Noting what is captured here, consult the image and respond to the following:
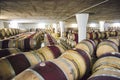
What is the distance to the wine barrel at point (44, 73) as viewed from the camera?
2600 mm

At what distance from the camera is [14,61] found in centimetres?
364

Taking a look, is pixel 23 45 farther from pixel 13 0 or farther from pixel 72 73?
pixel 72 73

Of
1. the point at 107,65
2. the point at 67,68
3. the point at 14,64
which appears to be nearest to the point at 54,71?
the point at 67,68

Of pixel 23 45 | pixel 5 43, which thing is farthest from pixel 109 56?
pixel 5 43

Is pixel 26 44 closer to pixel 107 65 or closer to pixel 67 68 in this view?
pixel 67 68

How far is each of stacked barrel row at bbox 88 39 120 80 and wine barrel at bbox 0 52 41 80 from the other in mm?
1533

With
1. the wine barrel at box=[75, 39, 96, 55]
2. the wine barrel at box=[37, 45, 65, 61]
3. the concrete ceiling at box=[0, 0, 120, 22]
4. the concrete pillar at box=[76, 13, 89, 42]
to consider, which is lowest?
the wine barrel at box=[75, 39, 96, 55]

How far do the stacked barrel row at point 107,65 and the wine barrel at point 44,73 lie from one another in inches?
21.9

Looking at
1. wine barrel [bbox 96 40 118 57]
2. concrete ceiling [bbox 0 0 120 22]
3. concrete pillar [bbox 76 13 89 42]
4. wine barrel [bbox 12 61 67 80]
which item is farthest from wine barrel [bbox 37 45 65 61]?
concrete pillar [bbox 76 13 89 42]

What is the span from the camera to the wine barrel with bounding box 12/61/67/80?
260 cm

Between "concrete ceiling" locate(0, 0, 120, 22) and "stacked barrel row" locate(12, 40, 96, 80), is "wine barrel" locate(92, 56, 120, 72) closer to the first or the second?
"stacked barrel row" locate(12, 40, 96, 80)

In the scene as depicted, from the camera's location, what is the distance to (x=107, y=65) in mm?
3570

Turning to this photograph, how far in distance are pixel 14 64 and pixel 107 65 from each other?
2.02 metres

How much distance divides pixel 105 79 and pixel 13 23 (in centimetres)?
2242
